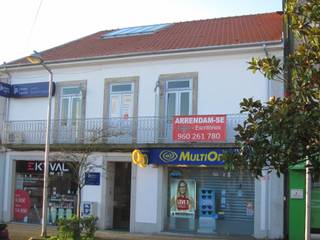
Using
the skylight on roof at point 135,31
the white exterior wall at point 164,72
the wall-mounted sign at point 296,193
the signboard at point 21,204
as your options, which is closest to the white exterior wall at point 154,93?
the white exterior wall at point 164,72

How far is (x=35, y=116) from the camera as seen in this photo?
2291cm

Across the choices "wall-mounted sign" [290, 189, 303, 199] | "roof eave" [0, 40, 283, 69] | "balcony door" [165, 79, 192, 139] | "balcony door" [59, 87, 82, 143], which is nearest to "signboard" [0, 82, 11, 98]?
"roof eave" [0, 40, 283, 69]

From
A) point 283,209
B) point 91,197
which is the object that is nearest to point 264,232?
point 283,209

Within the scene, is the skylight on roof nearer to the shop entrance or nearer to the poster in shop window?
the shop entrance

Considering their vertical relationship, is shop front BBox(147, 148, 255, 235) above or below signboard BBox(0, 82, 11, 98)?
below

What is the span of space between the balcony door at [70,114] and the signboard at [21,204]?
3.38 meters

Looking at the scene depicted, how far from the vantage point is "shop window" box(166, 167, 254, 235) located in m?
19.2

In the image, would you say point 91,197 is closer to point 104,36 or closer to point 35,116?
point 35,116

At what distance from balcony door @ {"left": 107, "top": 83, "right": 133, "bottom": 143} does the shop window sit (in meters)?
2.20

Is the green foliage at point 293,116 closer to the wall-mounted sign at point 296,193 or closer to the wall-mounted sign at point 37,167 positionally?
the wall-mounted sign at point 296,193

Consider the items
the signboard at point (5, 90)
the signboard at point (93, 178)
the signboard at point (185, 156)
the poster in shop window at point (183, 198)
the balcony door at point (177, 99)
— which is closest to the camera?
the signboard at point (185, 156)

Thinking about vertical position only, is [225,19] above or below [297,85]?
above

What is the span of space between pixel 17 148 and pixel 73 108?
290 centimetres

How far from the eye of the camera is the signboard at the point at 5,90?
23086 mm
